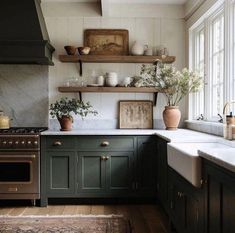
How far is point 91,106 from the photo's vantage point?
15.1ft

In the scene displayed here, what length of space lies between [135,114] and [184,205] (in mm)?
2168

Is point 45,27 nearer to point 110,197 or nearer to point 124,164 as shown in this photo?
point 124,164

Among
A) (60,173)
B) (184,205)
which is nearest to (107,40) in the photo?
(60,173)

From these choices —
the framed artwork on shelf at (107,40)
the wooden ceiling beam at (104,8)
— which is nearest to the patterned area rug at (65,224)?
the framed artwork on shelf at (107,40)

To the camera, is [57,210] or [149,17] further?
[149,17]

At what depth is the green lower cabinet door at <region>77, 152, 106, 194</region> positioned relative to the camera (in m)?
4.01

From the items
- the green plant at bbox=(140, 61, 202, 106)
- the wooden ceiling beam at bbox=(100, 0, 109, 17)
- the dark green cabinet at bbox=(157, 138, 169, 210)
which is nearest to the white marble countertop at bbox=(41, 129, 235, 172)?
the dark green cabinet at bbox=(157, 138, 169, 210)

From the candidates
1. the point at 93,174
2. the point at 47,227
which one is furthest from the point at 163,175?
the point at 47,227

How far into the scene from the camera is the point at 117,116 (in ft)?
15.3

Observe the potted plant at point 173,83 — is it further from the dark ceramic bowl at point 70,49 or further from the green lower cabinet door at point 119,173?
the dark ceramic bowl at point 70,49

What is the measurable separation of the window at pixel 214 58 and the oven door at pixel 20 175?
6.78 feet

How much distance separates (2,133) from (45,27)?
4.83 ft

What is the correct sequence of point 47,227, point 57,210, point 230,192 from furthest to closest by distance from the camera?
1. point 57,210
2. point 47,227
3. point 230,192

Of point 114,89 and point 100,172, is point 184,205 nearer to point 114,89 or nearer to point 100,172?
point 100,172
